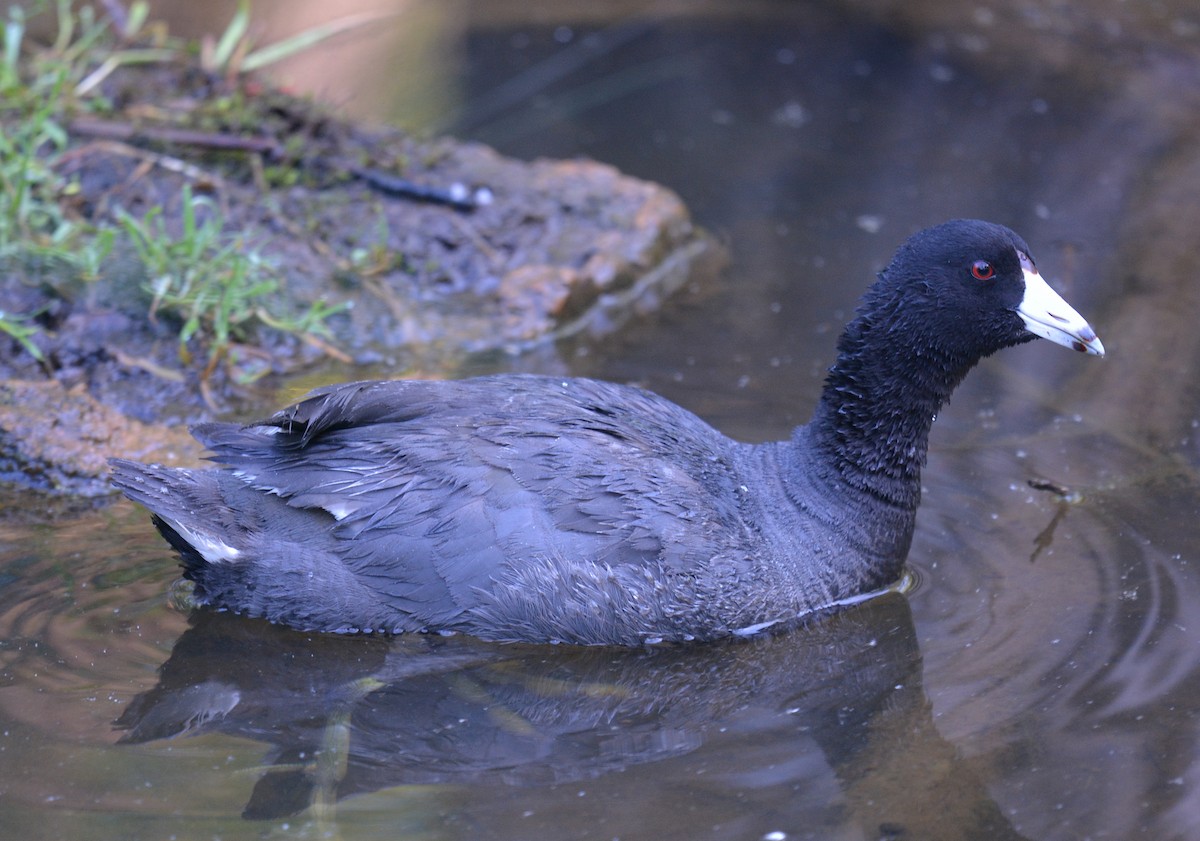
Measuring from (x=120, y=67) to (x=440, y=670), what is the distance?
4853 millimetres

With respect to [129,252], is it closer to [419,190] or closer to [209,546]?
[419,190]

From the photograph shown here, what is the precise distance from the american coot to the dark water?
16 cm

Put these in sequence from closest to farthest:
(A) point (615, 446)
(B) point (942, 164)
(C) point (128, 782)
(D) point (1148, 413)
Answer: (C) point (128, 782)
(A) point (615, 446)
(D) point (1148, 413)
(B) point (942, 164)

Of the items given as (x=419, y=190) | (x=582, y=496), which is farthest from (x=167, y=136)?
(x=582, y=496)

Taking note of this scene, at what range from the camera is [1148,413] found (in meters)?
5.27

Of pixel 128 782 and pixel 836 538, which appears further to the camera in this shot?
pixel 836 538

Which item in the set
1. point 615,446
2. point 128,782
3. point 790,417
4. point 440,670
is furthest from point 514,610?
point 790,417

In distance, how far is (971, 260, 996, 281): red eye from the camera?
13.7 feet

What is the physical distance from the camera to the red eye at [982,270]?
13.7 ft

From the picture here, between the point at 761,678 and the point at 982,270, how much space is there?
1516 millimetres

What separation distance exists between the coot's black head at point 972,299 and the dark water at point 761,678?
0.82 m

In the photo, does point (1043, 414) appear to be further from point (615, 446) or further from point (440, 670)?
point (440, 670)

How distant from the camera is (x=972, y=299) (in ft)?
13.7

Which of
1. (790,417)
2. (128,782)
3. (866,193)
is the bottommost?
(128,782)
